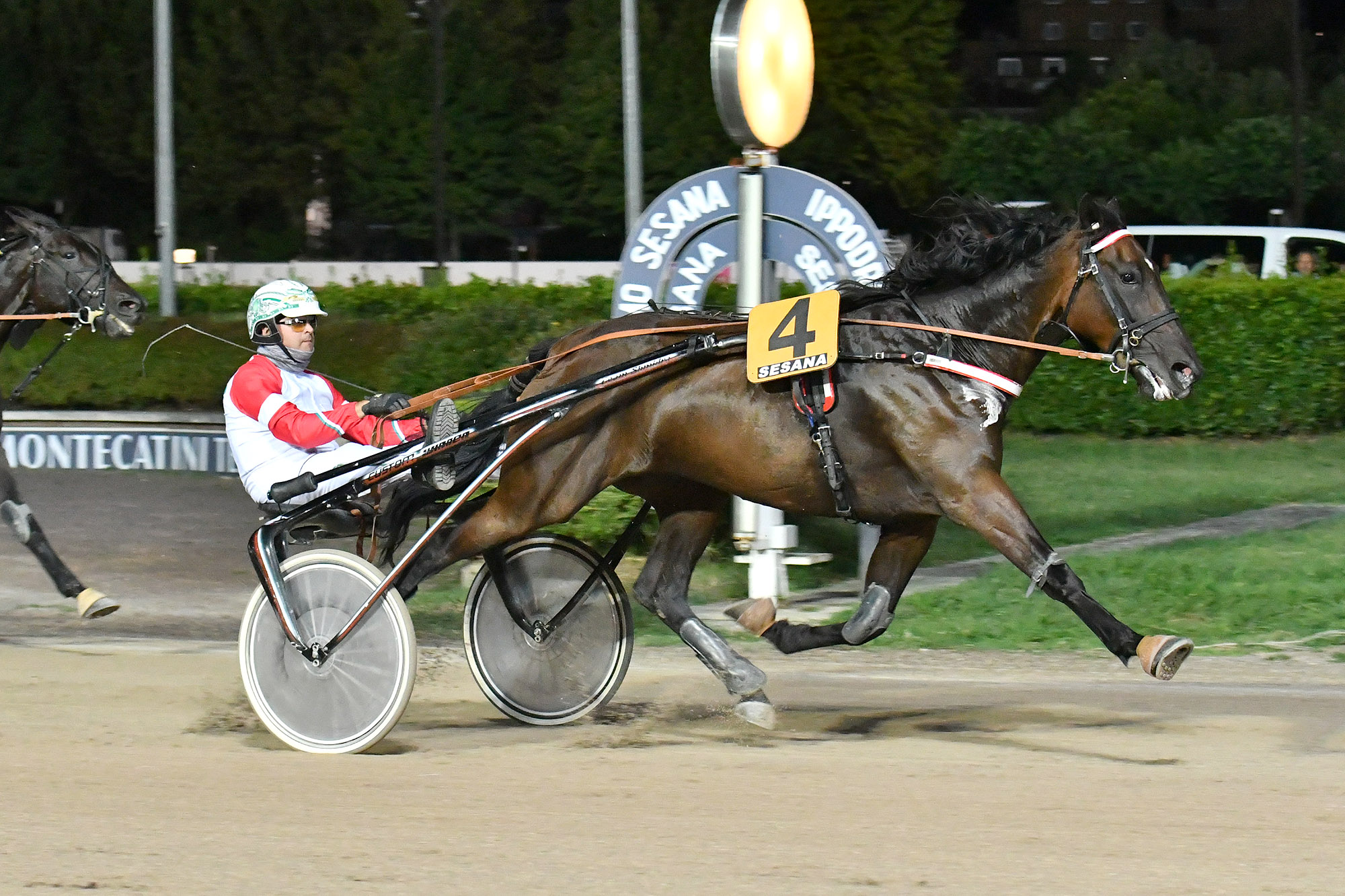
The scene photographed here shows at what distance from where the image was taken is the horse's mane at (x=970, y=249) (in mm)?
5395

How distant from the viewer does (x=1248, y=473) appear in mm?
11773

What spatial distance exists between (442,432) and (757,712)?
135 cm

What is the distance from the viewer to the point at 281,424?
17.6ft

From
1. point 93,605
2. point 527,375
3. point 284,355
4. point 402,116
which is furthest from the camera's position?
point 402,116

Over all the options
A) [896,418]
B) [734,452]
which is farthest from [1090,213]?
[734,452]

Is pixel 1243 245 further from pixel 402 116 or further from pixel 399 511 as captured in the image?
pixel 402 116

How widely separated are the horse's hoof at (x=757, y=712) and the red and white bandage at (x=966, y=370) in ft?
3.91

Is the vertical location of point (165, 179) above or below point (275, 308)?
above

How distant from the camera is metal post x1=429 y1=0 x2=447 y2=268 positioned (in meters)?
32.8

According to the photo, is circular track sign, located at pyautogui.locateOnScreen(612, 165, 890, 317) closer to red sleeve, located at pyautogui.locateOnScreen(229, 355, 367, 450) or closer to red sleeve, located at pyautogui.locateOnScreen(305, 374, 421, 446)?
red sleeve, located at pyautogui.locateOnScreen(305, 374, 421, 446)

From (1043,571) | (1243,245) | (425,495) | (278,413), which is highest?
(278,413)

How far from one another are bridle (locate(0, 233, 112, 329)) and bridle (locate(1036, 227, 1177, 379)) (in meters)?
4.59

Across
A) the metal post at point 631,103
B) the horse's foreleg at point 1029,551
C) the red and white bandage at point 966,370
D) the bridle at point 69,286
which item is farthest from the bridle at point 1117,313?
the metal post at point 631,103

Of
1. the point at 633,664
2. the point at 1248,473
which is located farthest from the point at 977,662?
the point at 1248,473
